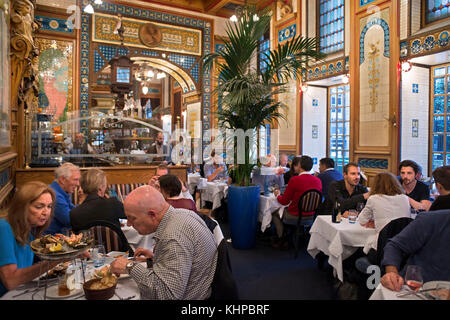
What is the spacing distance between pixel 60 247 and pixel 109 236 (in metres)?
0.90

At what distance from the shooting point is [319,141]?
9.28 meters

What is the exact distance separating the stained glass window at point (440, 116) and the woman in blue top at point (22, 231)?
6732mm

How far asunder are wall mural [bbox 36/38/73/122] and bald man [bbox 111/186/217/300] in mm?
7606

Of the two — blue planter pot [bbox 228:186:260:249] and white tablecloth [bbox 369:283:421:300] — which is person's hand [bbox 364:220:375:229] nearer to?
white tablecloth [bbox 369:283:421:300]

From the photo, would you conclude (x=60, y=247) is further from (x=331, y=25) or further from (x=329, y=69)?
(x=331, y=25)

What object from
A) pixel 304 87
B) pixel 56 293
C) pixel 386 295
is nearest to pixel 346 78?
pixel 304 87

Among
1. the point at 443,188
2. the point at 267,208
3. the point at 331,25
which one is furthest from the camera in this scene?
the point at 331,25

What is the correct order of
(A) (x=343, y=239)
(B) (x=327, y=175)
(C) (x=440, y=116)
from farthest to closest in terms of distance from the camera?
(C) (x=440, y=116) < (B) (x=327, y=175) < (A) (x=343, y=239)

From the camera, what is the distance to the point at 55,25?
8.57 m

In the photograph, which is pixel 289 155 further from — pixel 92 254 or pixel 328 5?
pixel 92 254

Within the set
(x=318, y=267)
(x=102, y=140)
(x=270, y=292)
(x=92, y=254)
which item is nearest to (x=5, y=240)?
(x=92, y=254)

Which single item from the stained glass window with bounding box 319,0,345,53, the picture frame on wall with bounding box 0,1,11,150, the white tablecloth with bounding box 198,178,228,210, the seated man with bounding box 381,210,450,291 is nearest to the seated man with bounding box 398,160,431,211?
the seated man with bounding box 381,210,450,291

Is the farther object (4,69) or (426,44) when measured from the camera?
(426,44)

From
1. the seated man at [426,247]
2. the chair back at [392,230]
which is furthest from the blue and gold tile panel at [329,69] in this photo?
the seated man at [426,247]
